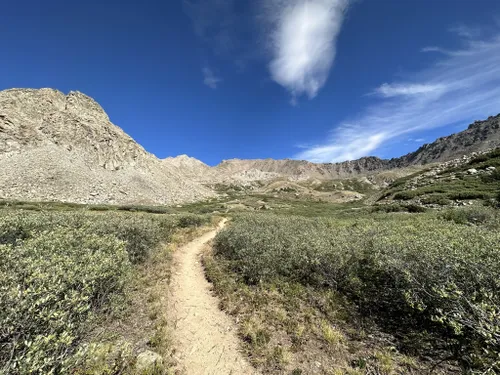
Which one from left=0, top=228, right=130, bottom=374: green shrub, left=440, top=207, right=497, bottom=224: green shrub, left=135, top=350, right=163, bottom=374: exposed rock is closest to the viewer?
left=0, top=228, right=130, bottom=374: green shrub

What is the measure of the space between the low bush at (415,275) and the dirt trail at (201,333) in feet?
8.88

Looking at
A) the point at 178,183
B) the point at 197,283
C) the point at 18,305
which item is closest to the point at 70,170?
the point at 178,183

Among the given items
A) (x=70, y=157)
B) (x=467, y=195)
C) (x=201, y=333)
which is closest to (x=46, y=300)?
(x=201, y=333)

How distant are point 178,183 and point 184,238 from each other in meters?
100

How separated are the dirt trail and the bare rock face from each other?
7221 centimetres

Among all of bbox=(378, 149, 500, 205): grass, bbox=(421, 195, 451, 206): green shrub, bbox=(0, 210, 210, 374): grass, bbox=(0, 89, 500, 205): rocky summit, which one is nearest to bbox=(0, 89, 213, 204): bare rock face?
bbox=(0, 89, 500, 205): rocky summit

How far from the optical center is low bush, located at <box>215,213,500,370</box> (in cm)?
609

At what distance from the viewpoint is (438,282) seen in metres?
7.62

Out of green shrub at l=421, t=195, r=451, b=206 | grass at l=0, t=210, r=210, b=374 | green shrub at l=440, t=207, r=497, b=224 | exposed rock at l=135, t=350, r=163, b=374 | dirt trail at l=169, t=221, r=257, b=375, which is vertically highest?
grass at l=0, t=210, r=210, b=374

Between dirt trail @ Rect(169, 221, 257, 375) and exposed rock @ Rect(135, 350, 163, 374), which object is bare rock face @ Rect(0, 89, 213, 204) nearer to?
dirt trail @ Rect(169, 221, 257, 375)

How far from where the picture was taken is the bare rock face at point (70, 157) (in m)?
67.4

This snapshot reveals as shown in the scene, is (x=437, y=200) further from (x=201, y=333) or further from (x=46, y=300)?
(x=46, y=300)

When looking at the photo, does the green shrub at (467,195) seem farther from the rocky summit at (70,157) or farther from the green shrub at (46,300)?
the rocky summit at (70,157)

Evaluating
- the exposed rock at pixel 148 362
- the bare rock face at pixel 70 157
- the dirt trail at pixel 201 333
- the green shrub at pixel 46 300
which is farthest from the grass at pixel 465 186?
the bare rock face at pixel 70 157
